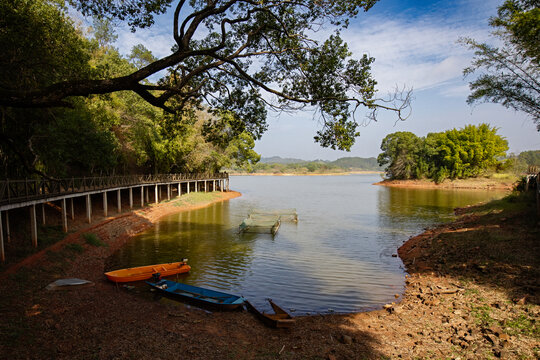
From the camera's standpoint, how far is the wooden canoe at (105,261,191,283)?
12.7m

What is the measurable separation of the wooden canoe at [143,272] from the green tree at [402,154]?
8356cm

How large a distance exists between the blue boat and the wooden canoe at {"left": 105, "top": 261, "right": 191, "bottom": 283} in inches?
31.3

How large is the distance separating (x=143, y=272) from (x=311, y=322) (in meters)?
7.83

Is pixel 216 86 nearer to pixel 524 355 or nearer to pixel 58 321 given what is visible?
pixel 58 321

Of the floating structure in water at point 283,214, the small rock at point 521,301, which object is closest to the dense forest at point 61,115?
the small rock at point 521,301

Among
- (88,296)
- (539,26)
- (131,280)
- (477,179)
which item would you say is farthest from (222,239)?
(477,179)

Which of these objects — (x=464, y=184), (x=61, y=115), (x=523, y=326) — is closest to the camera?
(x=523, y=326)

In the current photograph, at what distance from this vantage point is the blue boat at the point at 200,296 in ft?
34.2

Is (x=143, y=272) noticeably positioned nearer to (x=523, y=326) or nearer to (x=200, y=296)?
(x=200, y=296)

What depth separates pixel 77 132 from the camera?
19953 millimetres

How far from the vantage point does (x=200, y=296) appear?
36.1 feet

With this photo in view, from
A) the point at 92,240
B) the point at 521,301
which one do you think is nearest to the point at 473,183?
A: the point at 521,301

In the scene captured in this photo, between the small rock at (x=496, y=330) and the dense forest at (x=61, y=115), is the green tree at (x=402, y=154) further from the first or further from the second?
the small rock at (x=496, y=330)

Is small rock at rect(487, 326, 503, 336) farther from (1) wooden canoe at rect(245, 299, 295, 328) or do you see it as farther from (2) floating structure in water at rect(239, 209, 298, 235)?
(2) floating structure in water at rect(239, 209, 298, 235)
